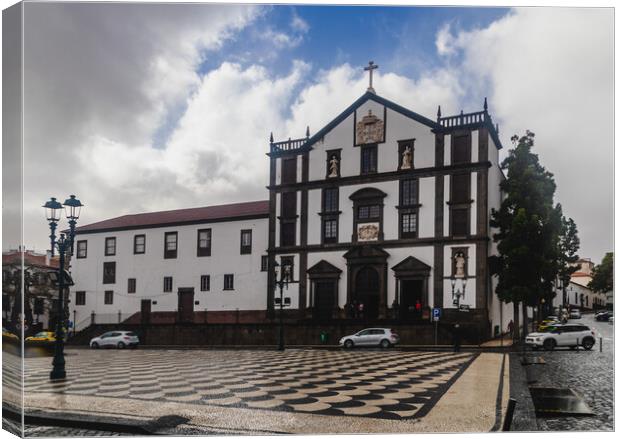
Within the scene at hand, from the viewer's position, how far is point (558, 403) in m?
9.82

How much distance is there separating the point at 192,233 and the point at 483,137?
5363mm

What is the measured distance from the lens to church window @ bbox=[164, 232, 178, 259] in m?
11.5

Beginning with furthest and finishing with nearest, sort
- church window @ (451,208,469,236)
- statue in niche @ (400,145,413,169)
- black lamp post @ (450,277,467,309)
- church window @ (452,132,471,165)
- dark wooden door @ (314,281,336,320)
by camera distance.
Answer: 1. dark wooden door @ (314,281,336,320)
2. statue in niche @ (400,145,413,169)
3. black lamp post @ (450,277,467,309)
4. church window @ (451,208,469,236)
5. church window @ (452,132,471,165)

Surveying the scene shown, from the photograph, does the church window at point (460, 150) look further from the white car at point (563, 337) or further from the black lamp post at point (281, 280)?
the black lamp post at point (281, 280)

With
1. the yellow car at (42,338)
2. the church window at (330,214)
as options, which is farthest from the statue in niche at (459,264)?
the yellow car at (42,338)

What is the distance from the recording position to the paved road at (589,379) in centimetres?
912

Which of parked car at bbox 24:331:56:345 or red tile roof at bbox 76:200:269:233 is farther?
red tile roof at bbox 76:200:269:233

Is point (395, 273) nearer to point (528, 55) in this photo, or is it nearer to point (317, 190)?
point (317, 190)

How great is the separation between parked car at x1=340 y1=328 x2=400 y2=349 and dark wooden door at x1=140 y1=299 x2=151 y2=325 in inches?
195

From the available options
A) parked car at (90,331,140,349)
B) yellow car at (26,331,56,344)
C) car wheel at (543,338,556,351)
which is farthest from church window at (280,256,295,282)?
car wheel at (543,338,556,351)

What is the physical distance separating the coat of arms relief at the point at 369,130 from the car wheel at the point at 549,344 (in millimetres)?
4985

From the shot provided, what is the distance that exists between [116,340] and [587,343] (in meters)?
8.26

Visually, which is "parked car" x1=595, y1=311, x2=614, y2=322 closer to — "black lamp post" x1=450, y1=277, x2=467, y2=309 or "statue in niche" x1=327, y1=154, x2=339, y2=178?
"black lamp post" x1=450, y1=277, x2=467, y2=309

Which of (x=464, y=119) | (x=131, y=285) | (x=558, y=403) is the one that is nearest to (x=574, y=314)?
(x=558, y=403)
